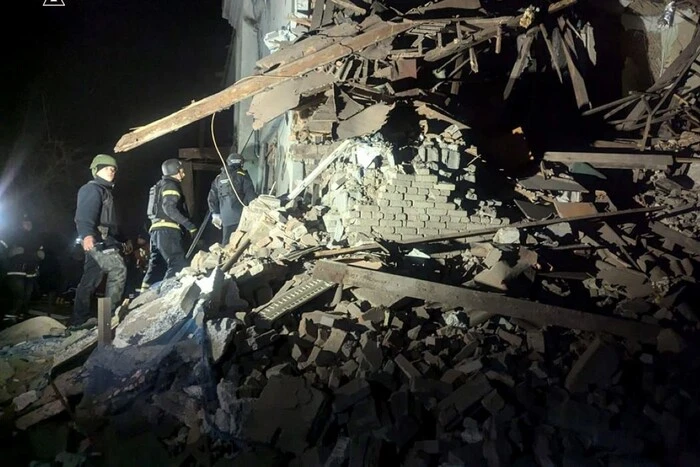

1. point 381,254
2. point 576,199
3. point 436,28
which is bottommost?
point 381,254

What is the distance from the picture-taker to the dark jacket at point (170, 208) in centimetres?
787

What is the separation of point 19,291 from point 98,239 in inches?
139

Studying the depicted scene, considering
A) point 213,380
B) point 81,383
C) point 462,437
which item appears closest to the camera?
point 462,437

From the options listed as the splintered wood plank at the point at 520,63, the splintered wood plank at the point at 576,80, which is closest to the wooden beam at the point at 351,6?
the splintered wood plank at the point at 520,63

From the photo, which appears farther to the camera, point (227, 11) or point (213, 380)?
point (227, 11)

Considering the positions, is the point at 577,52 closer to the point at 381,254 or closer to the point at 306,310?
the point at 381,254

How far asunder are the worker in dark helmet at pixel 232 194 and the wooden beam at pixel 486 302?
3.48 meters

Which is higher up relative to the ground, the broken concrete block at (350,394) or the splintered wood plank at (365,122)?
the splintered wood plank at (365,122)

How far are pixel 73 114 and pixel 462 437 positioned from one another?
1981 cm

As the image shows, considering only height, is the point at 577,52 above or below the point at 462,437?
above

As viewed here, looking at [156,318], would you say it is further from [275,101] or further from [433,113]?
[433,113]

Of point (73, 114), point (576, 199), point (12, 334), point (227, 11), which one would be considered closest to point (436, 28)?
point (576, 199)

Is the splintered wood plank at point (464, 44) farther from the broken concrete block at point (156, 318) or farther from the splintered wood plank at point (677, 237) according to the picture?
the broken concrete block at point (156, 318)

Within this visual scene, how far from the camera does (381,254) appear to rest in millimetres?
6207
